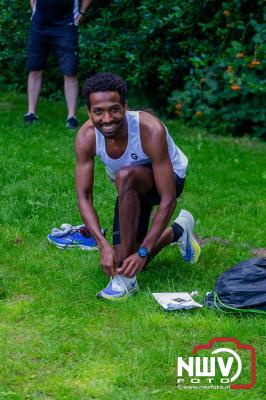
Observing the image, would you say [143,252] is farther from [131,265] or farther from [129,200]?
[129,200]

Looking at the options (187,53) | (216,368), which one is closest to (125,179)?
(216,368)

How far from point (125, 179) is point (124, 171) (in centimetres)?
5

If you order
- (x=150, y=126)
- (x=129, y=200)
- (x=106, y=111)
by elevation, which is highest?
(x=106, y=111)

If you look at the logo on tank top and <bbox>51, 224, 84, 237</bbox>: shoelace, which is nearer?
the logo on tank top

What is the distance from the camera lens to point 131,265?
470cm

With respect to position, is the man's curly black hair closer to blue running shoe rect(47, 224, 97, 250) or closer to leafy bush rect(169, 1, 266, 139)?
blue running shoe rect(47, 224, 97, 250)

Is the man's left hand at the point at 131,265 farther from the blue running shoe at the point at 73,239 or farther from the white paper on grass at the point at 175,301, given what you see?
the blue running shoe at the point at 73,239

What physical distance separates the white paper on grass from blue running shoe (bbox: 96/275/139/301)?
14 centimetres

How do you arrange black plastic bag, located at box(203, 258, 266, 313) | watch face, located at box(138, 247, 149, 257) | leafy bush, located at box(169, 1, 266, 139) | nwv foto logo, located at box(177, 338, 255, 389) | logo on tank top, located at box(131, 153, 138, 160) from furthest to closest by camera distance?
leafy bush, located at box(169, 1, 266, 139), logo on tank top, located at box(131, 153, 138, 160), watch face, located at box(138, 247, 149, 257), black plastic bag, located at box(203, 258, 266, 313), nwv foto logo, located at box(177, 338, 255, 389)

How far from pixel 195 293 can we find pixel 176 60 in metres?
5.67

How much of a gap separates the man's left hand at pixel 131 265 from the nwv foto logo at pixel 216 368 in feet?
2.52

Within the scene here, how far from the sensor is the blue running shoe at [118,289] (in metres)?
4.62

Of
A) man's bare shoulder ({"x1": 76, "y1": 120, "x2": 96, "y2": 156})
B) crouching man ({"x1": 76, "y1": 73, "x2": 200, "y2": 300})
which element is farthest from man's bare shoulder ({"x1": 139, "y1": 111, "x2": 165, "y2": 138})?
man's bare shoulder ({"x1": 76, "y1": 120, "x2": 96, "y2": 156})

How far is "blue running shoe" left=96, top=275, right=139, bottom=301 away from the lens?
4621 mm
